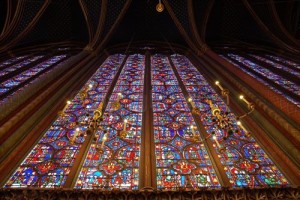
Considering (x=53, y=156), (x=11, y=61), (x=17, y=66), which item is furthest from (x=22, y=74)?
(x=53, y=156)

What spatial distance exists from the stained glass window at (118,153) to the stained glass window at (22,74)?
2826 millimetres

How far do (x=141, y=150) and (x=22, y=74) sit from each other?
639cm

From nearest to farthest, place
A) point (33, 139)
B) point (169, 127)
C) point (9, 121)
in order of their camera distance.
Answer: point (9, 121)
point (33, 139)
point (169, 127)

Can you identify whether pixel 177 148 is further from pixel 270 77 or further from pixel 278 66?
pixel 278 66

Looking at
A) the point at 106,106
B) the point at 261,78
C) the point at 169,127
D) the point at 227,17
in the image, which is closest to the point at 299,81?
the point at 261,78

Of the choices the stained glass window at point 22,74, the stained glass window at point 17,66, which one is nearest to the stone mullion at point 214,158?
the stained glass window at point 22,74

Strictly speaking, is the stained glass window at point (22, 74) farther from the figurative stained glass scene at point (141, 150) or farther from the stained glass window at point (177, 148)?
the stained glass window at point (177, 148)

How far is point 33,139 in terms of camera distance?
20.6 feet

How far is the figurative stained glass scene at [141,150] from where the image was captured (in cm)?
501

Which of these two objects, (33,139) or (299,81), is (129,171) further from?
(299,81)

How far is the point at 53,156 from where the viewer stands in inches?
229

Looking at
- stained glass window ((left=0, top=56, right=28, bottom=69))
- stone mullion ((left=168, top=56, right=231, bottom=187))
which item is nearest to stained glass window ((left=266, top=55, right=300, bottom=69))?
stone mullion ((left=168, top=56, right=231, bottom=187))

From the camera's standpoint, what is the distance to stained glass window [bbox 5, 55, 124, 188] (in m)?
5.07

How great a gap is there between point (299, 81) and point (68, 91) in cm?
701
